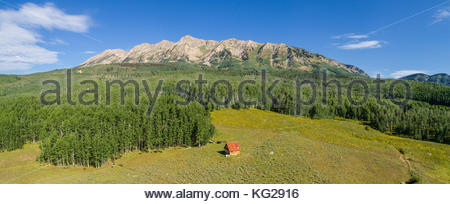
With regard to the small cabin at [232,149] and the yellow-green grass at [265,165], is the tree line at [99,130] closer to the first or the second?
the yellow-green grass at [265,165]

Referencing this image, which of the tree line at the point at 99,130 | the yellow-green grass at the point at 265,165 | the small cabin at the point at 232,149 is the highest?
the tree line at the point at 99,130

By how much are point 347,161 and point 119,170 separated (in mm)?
54288

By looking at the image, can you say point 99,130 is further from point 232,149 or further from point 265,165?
point 265,165

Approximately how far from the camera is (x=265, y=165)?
44188 millimetres

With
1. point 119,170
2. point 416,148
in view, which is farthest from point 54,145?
point 416,148

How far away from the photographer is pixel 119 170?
43406 mm

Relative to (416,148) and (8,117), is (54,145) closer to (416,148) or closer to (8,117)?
(8,117)

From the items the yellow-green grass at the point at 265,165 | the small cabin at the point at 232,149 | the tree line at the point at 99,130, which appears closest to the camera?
the yellow-green grass at the point at 265,165

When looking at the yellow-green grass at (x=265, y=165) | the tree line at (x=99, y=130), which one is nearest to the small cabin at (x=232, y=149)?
the yellow-green grass at (x=265, y=165)

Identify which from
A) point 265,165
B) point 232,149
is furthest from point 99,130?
point 265,165

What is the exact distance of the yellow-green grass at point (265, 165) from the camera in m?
38.2

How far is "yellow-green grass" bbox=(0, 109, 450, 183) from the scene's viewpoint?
38156 mm
